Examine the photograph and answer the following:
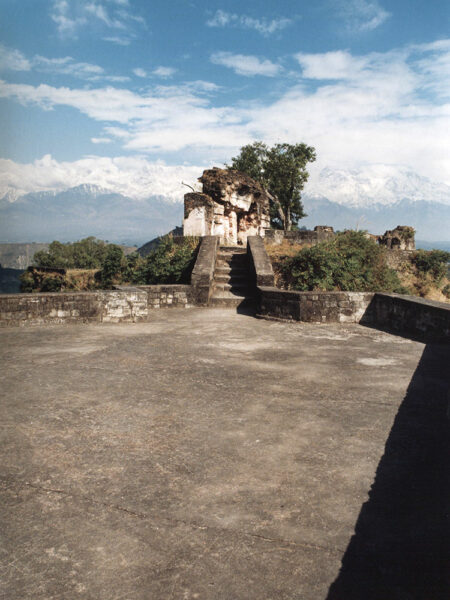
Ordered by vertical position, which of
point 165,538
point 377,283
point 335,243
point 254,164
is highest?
point 254,164

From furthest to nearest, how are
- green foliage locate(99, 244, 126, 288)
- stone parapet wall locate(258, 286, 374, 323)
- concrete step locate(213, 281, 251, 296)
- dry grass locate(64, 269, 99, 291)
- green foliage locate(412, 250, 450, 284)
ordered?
green foliage locate(412, 250, 450, 284) < dry grass locate(64, 269, 99, 291) < green foliage locate(99, 244, 126, 288) < concrete step locate(213, 281, 251, 296) < stone parapet wall locate(258, 286, 374, 323)

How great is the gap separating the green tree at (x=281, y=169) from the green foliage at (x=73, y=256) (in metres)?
36.3

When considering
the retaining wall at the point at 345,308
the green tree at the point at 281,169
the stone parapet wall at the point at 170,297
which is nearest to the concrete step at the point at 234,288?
the stone parapet wall at the point at 170,297

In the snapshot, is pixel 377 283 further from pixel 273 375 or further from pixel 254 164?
pixel 254 164

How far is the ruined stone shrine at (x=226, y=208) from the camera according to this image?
51.6ft

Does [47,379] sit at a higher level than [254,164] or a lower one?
lower

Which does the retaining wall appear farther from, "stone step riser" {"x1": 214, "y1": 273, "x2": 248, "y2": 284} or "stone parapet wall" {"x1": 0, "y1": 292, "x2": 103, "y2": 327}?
"stone parapet wall" {"x1": 0, "y1": 292, "x2": 103, "y2": 327}

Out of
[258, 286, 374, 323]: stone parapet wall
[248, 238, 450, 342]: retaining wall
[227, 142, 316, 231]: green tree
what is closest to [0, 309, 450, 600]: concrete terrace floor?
[248, 238, 450, 342]: retaining wall

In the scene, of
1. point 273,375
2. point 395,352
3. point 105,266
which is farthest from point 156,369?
point 105,266

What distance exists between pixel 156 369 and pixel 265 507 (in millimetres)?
2889

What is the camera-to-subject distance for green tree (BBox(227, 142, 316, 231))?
1499 inches

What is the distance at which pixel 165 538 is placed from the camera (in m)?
2.14

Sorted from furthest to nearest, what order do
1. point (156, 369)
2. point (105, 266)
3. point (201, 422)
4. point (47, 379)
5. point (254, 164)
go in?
1. point (254, 164)
2. point (105, 266)
3. point (156, 369)
4. point (47, 379)
5. point (201, 422)

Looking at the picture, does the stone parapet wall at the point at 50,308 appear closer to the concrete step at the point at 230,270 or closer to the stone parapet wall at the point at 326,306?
the stone parapet wall at the point at 326,306
